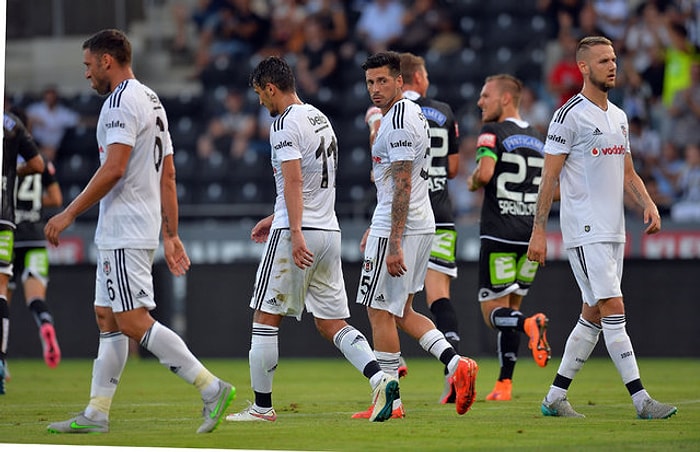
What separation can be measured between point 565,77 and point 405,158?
1005 centimetres

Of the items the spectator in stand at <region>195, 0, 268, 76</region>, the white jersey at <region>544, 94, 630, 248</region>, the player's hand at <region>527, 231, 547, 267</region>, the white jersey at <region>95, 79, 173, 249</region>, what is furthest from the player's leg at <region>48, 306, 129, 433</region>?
the spectator in stand at <region>195, 0, 268, 76</region>

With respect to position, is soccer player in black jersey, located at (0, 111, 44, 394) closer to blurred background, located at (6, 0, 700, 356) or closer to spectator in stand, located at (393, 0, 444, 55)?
blurred background, located at (6, 0, 700, 356)

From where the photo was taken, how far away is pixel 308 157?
7.97m

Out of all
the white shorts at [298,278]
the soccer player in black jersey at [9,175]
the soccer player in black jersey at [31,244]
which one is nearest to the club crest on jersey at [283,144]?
the white shorts at [298,278]

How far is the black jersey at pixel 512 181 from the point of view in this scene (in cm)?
1009

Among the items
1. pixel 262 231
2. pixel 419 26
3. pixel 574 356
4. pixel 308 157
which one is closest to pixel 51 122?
pixel 419 26

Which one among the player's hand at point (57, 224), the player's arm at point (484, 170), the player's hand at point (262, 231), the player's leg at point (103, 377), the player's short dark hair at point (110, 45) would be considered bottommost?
the player's leg at point (103, 377)

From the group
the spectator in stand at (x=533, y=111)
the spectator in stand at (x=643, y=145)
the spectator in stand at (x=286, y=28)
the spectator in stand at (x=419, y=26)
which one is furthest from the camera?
the spectator in stand at (x=286, y=28)

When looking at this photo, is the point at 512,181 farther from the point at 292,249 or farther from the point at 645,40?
the point at 645,40

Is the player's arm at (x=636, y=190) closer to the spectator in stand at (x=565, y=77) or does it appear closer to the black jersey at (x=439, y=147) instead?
the black jersey at (x=439, y=147)

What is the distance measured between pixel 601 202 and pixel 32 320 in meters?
10.1

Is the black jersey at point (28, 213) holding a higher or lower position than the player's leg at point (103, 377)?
higher

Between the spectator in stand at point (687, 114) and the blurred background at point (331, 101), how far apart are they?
29 millimetres

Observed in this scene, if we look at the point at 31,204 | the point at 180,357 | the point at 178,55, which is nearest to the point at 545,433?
the point at 180,357
